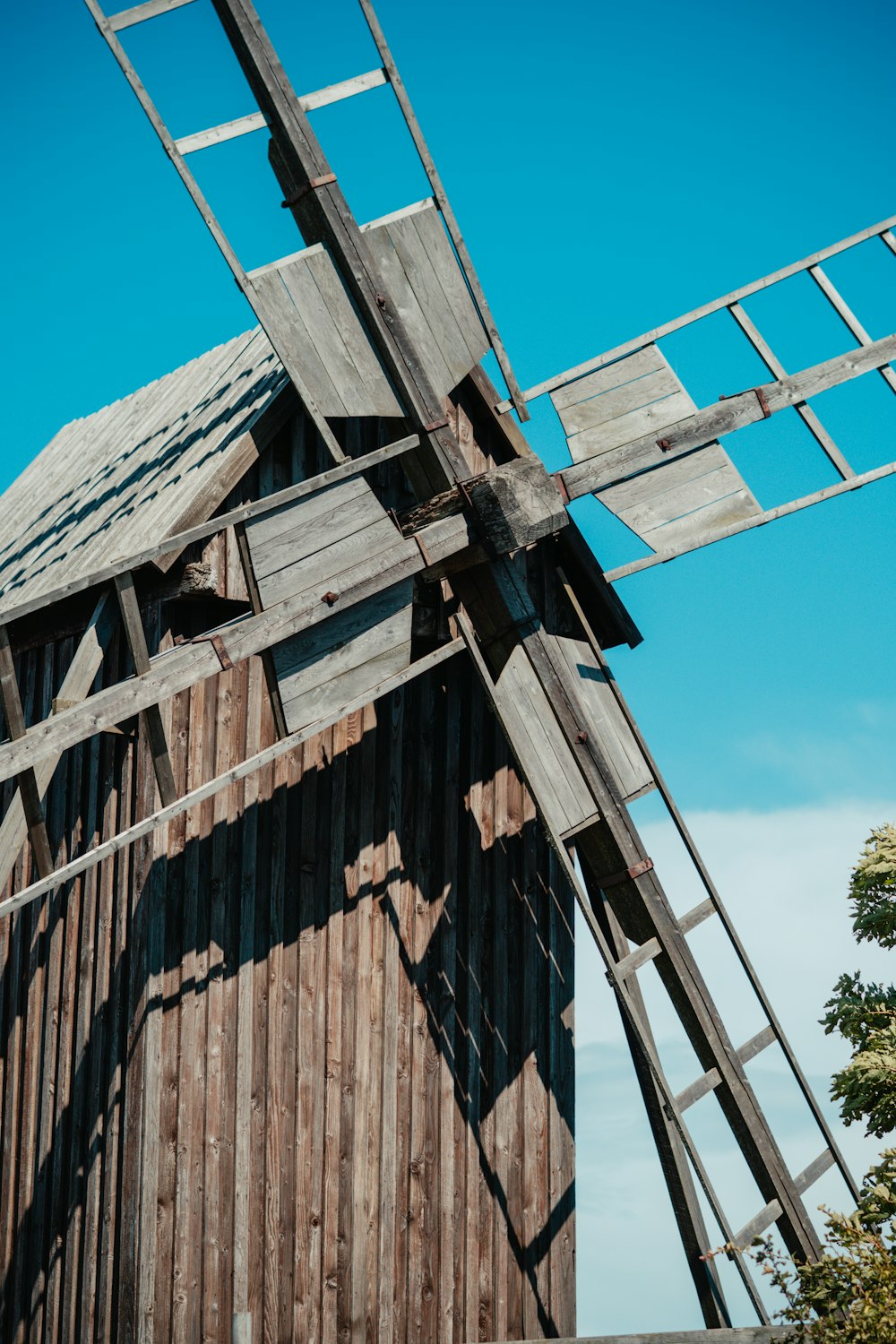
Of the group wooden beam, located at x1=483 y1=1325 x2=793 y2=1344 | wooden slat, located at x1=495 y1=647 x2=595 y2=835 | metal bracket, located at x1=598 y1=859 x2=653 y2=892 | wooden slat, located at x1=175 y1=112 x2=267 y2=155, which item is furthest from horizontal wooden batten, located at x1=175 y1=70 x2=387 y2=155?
wooden beam, located at x1=483 y1=1325 x2=793 y2=1344

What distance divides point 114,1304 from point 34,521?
22.9ft

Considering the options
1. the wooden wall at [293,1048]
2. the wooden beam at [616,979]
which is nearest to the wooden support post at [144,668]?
the wooden wall at [293,1048]

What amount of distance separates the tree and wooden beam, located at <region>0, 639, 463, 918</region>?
3.80 meters

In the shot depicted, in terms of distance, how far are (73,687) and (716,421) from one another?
16.2ft

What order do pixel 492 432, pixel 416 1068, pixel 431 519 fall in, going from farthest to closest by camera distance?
pixel 492 432
pixel 416 1068
pixel 431 519

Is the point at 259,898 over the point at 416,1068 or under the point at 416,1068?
over

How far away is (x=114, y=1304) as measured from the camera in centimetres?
930

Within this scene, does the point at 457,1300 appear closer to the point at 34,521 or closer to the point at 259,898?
the point at 259,898

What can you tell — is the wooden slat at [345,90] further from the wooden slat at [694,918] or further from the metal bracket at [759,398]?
the wooden slat at [694,918]

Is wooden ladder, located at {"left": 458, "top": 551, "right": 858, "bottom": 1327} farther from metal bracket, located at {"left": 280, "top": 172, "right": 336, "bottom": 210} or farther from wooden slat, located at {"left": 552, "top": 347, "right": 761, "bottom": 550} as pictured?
metal bracket, located at {"left": 280, "top": 172, "right": 336, "bottom": 210}

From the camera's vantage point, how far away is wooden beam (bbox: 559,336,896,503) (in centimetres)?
1055

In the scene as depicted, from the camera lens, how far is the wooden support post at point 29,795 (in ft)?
27.1

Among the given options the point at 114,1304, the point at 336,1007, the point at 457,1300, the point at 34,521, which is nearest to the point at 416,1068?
the point at 336,1007

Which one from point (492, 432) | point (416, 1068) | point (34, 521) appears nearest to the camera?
point (416, 1068)
